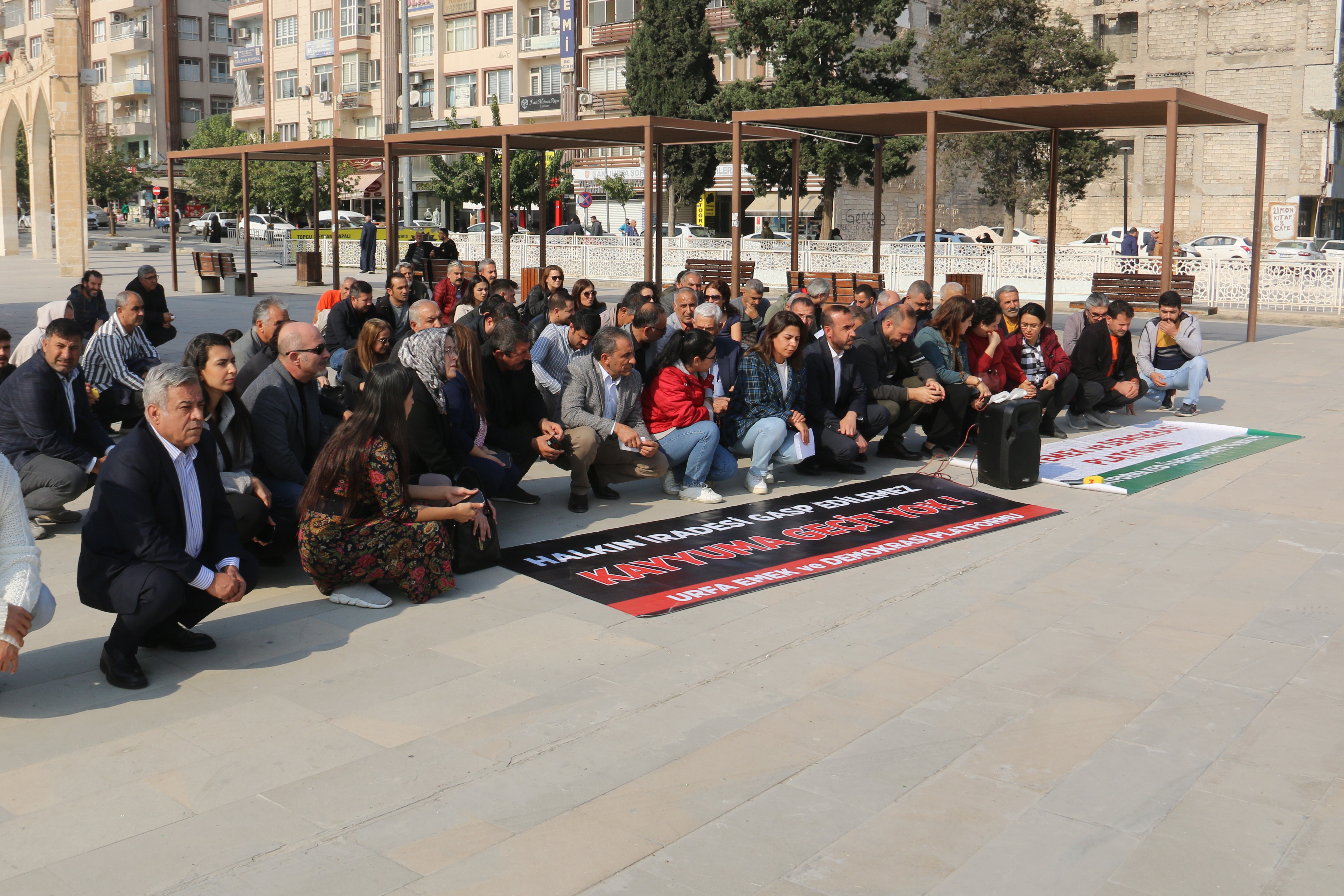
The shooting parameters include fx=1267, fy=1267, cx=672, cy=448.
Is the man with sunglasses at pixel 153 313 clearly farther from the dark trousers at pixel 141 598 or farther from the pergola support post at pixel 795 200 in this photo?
the pergola support post at pixel 795 200

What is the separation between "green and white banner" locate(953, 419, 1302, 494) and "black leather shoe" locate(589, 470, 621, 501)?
2.79m

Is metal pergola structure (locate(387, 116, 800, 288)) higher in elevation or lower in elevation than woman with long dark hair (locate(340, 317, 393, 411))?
higher

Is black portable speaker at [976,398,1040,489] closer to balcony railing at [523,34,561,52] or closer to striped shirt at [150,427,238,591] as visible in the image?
striped shirt at [150,427,238,591]

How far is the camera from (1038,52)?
37.8m

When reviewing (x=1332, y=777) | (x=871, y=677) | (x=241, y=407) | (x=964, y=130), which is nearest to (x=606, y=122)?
(x=964, y=130)

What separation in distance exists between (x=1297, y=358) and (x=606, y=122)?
976 cm

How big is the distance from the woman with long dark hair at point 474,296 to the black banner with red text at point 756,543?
5.04m

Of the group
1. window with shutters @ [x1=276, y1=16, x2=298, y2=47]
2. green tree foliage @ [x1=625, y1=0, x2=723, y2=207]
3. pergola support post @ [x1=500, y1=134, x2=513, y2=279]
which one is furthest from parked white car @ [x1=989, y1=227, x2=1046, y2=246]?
window with shutters @ [x1=276, y1=16, x2=298, y2=47]

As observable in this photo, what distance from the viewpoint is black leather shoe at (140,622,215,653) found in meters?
5.31

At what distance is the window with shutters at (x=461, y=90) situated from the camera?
203 feet

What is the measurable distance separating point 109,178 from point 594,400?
6229 cm

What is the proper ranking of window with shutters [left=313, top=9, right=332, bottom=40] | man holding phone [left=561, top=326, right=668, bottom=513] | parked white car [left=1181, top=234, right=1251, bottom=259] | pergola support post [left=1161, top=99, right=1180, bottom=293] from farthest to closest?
window with shutters [left=313, top=9, right=332, bottom=40]
parked white car [left=1181, top=234, right=1251, bottom=259]
pergola support post [left=1161, top=99, right=1180, bottom=293]
man holding phone [left=561, top=326, right=668, bottom=513]

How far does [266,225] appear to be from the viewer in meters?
56.5

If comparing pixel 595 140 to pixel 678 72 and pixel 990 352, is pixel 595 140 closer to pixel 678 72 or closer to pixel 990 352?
pixel 990 352
